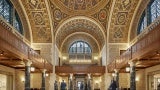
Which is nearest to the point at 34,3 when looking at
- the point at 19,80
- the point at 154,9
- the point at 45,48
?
the point at 45,48

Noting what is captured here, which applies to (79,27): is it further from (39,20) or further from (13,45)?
(13,45)

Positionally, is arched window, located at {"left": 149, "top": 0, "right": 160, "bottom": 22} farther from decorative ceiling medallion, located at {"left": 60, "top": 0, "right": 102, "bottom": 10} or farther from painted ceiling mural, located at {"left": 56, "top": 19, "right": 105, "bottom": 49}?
painted ceiling mural, located at {"left": 56, "top": 19, "right": 105, "bottom": 49}

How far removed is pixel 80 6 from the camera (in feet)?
112

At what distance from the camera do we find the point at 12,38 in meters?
17.0

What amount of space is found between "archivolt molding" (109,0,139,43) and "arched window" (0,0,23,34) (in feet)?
34.8

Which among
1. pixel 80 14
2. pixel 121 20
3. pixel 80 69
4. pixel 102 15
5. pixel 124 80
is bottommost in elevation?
pixel 124 80

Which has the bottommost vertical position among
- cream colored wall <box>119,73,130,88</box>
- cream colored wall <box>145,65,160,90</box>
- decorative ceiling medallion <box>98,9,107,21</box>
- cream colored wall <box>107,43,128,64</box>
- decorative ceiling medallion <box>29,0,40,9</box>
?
cream colored wall <box>119,73,130,88</box>

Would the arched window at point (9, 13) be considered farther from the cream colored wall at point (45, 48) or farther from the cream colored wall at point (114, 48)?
the cream colored wall at point (114, 48)

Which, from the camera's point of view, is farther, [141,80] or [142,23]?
[141,80]

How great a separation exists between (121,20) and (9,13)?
505 inches

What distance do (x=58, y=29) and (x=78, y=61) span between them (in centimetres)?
1475

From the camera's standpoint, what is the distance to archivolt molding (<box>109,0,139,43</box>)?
3233cm

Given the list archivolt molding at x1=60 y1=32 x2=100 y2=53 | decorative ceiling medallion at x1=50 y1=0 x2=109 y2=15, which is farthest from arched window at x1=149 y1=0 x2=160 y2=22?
archivolt molding at x1=60 y1=32 x2=100 y2=53

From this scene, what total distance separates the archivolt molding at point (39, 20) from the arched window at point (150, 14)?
10371mm
